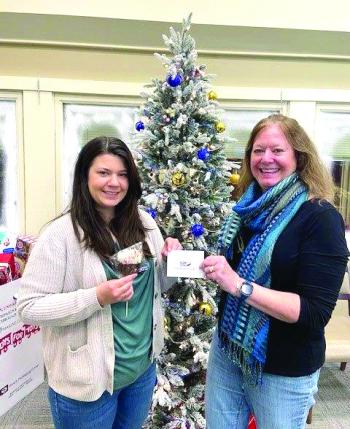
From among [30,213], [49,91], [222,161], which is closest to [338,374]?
[222,161]

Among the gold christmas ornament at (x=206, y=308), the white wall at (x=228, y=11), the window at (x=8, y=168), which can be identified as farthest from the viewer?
the window at (x=8, y=168)

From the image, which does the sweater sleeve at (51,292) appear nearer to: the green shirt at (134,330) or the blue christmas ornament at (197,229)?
the green shirt at (134,330)

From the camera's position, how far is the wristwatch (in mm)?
1019

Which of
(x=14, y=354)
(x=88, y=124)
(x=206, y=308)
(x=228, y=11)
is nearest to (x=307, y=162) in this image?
(x=206, y=308)

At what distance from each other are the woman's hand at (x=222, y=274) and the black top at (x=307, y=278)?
0.38 feet

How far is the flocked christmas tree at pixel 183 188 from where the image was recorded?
196cm

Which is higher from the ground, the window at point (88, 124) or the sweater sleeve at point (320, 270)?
the window at point (88, 124)

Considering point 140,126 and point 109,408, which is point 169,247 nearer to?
point 109,408

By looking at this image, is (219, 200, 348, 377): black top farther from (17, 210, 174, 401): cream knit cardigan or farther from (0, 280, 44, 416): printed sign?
(0, 280, 44, 416): printed sign

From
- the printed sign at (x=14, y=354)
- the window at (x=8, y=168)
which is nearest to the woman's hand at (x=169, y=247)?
the printed sign at (x=14, y=354)

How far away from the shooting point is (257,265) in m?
1.08

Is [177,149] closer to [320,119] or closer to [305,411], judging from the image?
[305,411]

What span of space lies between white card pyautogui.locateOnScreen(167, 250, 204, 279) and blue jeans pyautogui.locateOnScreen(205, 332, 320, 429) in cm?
31

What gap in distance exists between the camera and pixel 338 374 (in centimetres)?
289
